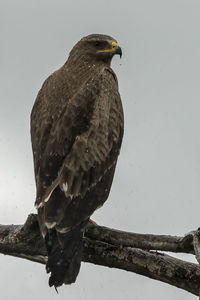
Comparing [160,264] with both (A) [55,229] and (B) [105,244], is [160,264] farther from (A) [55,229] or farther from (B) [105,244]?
(A) [55,229]

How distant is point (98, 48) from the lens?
10266 mm

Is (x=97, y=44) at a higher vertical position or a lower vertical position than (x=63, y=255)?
higher

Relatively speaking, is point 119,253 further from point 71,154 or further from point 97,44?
point 97,44

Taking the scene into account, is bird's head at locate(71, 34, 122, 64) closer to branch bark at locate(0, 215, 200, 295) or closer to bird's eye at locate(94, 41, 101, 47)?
bird's eye at locate(94, 41, 101, 47)

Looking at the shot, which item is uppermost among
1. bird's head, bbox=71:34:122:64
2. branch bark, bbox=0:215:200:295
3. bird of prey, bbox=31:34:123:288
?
bird's head, bbox=71:34:122:64

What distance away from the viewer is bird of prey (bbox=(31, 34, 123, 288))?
7.34m

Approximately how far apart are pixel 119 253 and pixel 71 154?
122 centimetres

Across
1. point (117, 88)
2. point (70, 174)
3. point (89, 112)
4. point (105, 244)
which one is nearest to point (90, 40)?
point (117, 88)

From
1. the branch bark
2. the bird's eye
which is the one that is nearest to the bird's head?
the bird's eye

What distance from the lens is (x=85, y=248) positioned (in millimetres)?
7699

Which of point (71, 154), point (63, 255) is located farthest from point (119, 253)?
point (71, 154)

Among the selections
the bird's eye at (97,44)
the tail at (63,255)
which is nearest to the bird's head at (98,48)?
the bird's eye at (97,44)

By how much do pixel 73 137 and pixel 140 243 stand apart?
1656 millimetres

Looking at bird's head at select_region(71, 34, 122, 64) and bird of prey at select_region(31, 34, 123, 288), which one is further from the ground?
bird's head at select_region(71, 34, 122, 64)
